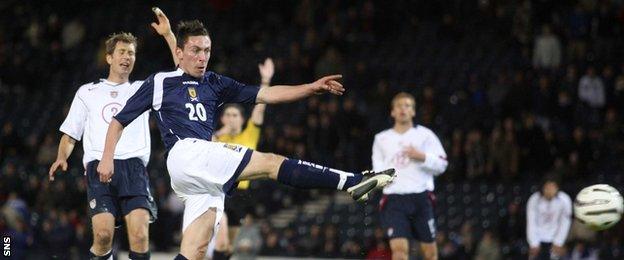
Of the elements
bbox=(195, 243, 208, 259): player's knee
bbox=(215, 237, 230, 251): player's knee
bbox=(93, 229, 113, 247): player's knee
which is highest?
bbox=(93, 229, 113, 247): player's knee

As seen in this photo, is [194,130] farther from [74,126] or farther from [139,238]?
[74,126]

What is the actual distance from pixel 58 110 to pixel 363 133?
27.3ft

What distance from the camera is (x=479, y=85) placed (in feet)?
71.1

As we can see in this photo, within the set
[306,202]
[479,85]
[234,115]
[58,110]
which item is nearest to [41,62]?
[58,110]

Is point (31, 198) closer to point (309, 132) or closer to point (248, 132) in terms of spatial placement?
point (309, 132)

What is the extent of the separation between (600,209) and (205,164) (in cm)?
498

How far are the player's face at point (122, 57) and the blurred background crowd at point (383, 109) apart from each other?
7247mm

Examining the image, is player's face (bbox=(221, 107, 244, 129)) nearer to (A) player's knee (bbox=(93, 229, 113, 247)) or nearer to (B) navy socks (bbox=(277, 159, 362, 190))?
(A) player's knee (bbox=(93, 229, 113, 247))

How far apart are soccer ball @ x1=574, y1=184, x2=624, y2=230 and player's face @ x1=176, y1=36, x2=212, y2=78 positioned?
485 cm

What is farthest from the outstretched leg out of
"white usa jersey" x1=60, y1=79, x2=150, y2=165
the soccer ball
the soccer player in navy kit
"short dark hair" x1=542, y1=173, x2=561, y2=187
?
"short dark hair" x1=542, y1=173, x2=561, y2=187

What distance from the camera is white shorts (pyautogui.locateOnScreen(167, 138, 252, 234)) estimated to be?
30.0 ft

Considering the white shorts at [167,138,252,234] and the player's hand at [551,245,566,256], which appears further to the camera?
the player's hand at [551,245,566,256]

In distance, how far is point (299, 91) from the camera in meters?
9.47

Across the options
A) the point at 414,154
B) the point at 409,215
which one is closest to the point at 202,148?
the point at 414,154
